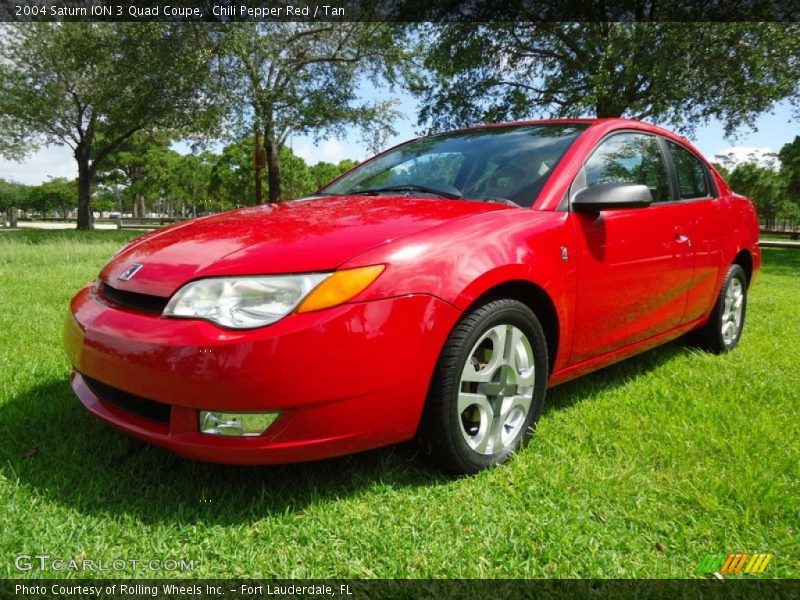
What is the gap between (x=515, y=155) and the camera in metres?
2.77

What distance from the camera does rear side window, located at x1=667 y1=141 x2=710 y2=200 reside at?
3.38 meters

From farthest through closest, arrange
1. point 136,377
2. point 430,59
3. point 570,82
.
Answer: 1. point 430,59
2. point 570,82
3. point 136,377

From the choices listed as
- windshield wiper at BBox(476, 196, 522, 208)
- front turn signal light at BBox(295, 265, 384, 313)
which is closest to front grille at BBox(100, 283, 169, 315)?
front turn signal light at BBox(295, 265, 384, 313)

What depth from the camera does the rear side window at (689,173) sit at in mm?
3377

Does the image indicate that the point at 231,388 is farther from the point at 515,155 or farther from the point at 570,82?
the point at 570,82

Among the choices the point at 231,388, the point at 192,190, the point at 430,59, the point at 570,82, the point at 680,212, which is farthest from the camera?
the point at 192,190

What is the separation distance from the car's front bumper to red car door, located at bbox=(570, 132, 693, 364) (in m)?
0.89

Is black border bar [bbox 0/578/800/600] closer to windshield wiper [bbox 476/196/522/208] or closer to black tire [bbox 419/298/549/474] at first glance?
black tire [bbox 419/298/549/474]

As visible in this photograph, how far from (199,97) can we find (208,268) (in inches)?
704

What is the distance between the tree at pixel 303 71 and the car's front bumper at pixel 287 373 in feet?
53.8

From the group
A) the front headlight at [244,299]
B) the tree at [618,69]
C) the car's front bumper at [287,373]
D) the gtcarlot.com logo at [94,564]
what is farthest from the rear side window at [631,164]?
the tree at [618,69]

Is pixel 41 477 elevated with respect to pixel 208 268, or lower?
lower

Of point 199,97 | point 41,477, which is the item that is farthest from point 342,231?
point 199,97

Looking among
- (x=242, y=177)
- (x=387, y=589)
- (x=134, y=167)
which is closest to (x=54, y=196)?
(x=134, y=167)
